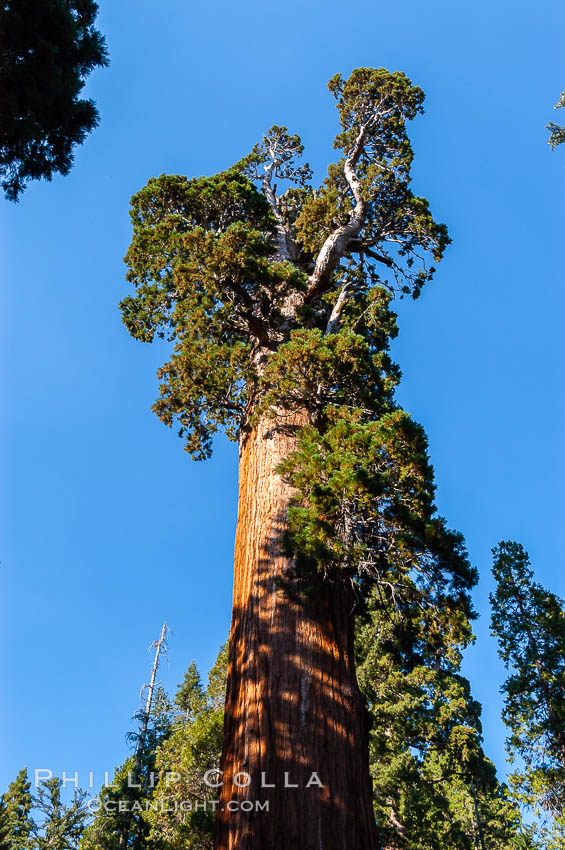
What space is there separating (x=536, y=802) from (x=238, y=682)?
14298mm

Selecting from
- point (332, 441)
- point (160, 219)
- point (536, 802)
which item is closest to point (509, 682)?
point (536, 802)

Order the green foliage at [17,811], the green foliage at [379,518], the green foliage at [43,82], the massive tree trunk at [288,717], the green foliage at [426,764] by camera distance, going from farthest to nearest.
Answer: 1. the green foliage at [17,811]
2. the green foliage at [426,764]
3. the green foliage at [43,82]
4. the green foliage at [379,518]
5. the massive tree trunk at [288,717]

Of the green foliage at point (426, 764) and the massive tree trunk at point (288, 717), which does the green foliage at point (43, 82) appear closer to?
the massive tree trunk at point (288, 717)

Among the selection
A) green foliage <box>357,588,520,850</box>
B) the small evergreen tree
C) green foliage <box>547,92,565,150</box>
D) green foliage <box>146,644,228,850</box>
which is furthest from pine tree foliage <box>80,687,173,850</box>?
green foliage <box>547,92,565,150</box>

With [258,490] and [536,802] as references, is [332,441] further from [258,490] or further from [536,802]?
[536,802]

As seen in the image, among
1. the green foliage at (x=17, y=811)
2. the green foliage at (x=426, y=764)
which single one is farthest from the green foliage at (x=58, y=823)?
the green foliage at (x=426, y=764)

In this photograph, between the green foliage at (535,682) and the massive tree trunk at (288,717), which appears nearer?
the massive tree trunk at (288,717)

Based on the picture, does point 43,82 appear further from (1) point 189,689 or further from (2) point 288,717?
(1) point 189,689

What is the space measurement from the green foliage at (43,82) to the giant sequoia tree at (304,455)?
1.91 metres

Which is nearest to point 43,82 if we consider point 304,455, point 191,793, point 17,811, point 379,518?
point 304,455

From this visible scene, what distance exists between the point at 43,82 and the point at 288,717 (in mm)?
7446

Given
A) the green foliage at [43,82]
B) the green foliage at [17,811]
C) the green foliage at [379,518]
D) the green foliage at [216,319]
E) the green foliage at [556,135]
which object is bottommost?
the green foliage at [17,811]

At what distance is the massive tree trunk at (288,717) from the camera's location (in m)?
3.33

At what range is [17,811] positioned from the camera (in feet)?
120
